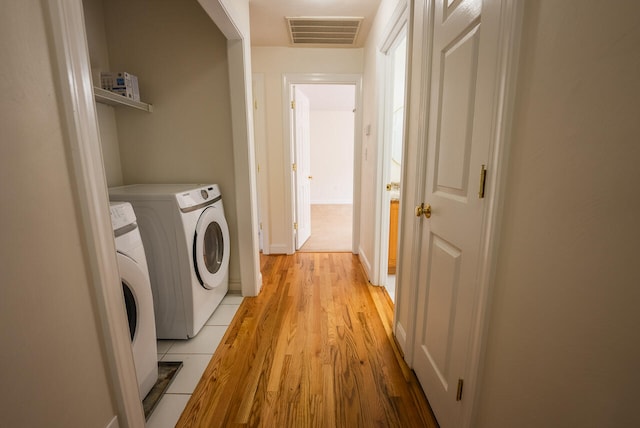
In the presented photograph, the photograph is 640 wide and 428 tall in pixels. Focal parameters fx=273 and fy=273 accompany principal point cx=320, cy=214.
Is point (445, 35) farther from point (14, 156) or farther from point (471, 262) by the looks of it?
point (14, 156)

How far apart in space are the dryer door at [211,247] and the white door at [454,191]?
135 centimetres

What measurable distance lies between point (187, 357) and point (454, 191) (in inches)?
67.7

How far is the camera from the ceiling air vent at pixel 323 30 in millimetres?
2355

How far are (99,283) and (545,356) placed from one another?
1166 mm

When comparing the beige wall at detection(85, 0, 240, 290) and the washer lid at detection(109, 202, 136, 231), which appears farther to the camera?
the beige wall at detection(85, 0, 240, 290)

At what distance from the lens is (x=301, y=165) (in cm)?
351

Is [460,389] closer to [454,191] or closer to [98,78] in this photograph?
[454,191]

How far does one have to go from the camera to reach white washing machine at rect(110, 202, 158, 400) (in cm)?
117

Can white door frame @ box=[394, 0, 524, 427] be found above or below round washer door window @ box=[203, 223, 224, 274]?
above

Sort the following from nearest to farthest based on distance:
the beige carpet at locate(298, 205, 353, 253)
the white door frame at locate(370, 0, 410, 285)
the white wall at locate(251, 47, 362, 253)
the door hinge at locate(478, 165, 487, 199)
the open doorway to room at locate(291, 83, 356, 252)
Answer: the door hinge at locate(478, 165, 487, 199)
the white door frame at locate(370, 0, 410, 285)
the white wall at locate(251, 47, 362, 253)
the open doorway to room at locate(291, 83, 356, 252)
the beige carpet at locate(298, 205, 353, 253)

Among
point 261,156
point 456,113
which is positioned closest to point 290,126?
point 261,156

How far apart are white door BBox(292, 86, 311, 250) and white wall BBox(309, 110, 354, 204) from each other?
3.18 meters

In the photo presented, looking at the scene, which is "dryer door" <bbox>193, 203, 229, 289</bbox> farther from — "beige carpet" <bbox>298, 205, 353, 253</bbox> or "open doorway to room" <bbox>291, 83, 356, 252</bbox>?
"beige carpet" <bbox>298, 205, 353, 253</bbox>

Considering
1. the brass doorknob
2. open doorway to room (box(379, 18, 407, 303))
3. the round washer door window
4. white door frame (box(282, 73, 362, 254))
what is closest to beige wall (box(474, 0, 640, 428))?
the brass doorknob
